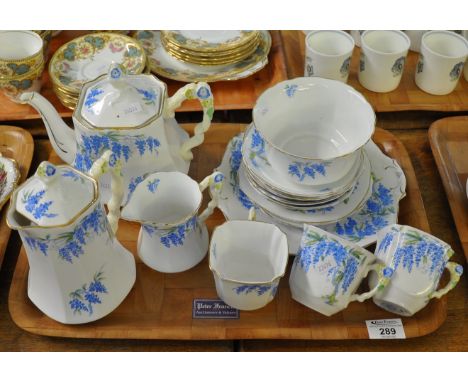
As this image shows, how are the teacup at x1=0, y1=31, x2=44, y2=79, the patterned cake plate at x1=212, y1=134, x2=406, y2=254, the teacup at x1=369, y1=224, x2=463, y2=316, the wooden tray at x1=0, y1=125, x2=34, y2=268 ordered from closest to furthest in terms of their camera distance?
the teacup at x1=369, y1=224, x2=463, y2=316
the patterned cake plate at x1=212, y1=134, x2=406, y2=254
the wooden tray at x1=0, y1=125, x2=34, y2=268
the teacup at x1=0, y1=31, x2=44, y2=79

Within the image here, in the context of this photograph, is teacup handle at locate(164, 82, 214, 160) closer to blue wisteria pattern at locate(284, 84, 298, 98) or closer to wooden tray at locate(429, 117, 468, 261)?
blue wisteria pattern at locate(284, 84, 298, 98)

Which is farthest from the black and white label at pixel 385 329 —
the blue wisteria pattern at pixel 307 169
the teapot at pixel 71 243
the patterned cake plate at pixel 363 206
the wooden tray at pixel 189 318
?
the teapot at pixel 71 243

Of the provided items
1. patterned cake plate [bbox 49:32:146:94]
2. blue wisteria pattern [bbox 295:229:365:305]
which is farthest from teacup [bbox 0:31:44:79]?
blue wisteria pattern [bbox 295:229:365:305]

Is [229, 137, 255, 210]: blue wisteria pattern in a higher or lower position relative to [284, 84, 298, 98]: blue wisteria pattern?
lower

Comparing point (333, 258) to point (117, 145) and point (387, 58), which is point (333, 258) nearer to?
point (117, 145)

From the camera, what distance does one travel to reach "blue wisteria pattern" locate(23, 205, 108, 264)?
77 centimetres

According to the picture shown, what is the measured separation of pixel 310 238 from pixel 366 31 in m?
0.60

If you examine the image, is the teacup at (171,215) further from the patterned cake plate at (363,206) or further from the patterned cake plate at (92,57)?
the patterned cake plate at (92,57)

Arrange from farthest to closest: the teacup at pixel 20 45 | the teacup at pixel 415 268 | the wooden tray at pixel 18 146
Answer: the teacup at pixel 20 45 → the wooden tray at pixel 18 146 → the teacup at pixel 415 268

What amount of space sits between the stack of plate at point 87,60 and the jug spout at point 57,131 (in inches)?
6.3

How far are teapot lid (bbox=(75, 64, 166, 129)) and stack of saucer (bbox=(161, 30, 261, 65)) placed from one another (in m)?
0.31

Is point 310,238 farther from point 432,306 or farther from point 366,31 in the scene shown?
point 366,31

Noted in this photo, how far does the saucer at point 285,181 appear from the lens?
92 cm

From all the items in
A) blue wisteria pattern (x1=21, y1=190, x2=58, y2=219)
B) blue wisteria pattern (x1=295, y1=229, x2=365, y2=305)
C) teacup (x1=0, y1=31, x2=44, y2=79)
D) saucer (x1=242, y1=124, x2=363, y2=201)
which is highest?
blue wisteria pattern (x1=21, y1=190, x2=58, y2=219)
